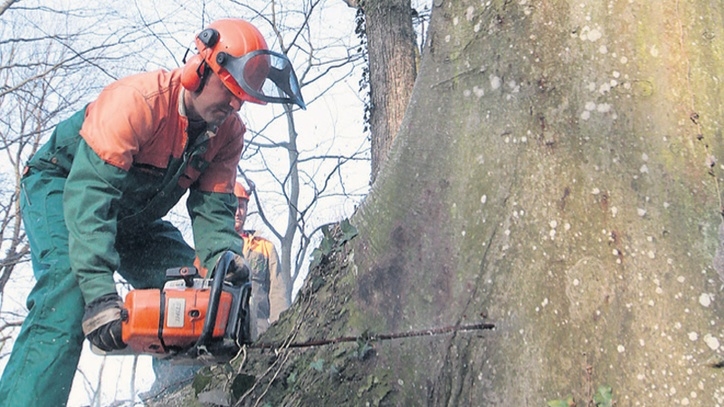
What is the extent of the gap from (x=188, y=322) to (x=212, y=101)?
101 centimetres

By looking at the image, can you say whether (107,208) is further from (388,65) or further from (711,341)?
(388,65)

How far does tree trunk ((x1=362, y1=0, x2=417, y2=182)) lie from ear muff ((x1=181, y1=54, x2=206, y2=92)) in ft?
7.22

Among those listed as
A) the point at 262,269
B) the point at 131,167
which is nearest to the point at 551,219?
the point at 131,167

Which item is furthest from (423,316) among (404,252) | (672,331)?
(672,331)

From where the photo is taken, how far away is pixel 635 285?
154cm

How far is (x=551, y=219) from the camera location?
5.49 feet

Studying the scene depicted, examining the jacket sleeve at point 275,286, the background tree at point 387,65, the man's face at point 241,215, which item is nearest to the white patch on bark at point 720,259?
the background tree at point 387,65

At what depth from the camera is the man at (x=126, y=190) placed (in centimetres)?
262

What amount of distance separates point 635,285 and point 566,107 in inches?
19.2

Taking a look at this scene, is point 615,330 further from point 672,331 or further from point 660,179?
point 660,179

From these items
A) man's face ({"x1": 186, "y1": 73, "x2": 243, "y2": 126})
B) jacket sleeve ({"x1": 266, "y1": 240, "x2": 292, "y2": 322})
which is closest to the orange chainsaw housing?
man's face ({"x1": 186, "y1": 73, "x2": 243, "y2": 126})

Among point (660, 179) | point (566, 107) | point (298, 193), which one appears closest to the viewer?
point (660, 179)

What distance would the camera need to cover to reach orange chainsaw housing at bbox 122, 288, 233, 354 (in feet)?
8.26

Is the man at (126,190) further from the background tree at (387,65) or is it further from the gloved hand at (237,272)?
the background tree at (387,65)
